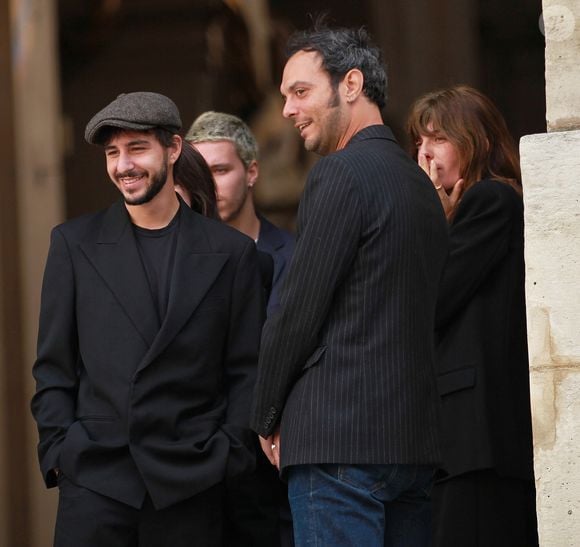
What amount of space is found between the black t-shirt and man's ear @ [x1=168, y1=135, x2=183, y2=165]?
17cm

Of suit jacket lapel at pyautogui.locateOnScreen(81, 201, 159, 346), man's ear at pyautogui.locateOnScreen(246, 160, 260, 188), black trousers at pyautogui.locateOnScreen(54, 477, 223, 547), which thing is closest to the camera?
black trousers at pyautogui.locateOnScreen(54, 477, 223, 547)

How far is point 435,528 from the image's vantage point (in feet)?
15.6

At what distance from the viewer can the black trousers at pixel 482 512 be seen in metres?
4.68

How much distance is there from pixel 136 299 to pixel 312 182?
2.40 feet

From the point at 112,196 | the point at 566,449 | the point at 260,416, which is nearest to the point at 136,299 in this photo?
the point at 260,416

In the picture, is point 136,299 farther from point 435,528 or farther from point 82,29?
point 82,29

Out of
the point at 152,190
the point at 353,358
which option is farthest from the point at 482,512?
the point at 152,190

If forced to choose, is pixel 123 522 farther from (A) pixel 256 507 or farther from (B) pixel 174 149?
(B) pixel 174 149

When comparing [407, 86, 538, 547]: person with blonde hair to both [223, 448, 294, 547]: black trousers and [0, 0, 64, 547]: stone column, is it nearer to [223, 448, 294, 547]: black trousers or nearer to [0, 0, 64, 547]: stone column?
[223, 448, 294, 547]: black trousers

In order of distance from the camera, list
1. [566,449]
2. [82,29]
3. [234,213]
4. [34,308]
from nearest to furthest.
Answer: [566,449], [234,213], [34,308], [82,29]

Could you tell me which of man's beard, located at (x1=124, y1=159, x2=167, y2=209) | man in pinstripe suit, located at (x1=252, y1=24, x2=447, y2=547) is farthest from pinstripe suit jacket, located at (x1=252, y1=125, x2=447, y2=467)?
man's beard, located at (x1=124, y1=159, x2=167, y2=209)

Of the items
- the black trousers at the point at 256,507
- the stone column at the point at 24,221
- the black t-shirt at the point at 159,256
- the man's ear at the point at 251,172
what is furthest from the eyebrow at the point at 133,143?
the stone column at the point at 24,221

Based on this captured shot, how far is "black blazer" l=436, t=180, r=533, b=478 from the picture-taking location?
4695 mm

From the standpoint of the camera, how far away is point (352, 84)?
4.21 metres
